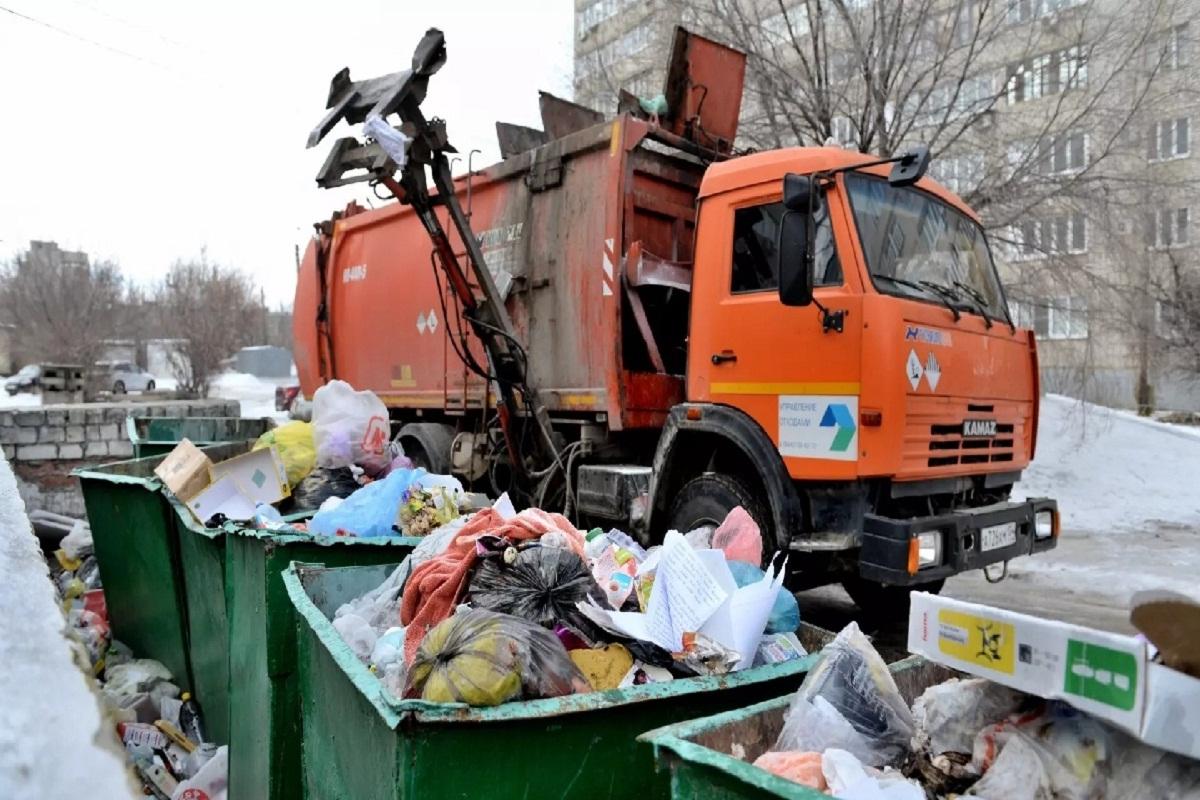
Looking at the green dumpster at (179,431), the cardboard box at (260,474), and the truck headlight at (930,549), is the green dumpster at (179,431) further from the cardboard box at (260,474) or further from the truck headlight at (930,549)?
the truck headlight at (930,549)

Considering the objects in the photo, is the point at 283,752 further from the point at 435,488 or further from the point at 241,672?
the point at 435,488

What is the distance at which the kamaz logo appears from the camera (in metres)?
4.07

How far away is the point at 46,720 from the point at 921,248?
4163mm

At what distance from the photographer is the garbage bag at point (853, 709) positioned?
145 centimetres

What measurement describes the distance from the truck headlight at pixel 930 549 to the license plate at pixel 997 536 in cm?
30

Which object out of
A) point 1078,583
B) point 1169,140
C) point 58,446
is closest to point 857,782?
point 1078,583

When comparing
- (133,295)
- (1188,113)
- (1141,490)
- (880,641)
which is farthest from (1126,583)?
(133,295)

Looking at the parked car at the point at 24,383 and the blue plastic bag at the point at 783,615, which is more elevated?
the parked car at the point at 24,383

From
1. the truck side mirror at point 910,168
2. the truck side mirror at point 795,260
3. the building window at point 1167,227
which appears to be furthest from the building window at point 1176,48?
the truck side mirror at point 795,260

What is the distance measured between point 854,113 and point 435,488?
7097 mm

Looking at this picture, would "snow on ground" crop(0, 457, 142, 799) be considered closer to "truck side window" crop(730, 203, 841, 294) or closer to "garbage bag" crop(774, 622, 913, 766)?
"garbage bag" crop(774, 622, 913, 766)

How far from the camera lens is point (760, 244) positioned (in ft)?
13.9

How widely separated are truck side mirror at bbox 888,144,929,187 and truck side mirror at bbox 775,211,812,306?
43 centimetres

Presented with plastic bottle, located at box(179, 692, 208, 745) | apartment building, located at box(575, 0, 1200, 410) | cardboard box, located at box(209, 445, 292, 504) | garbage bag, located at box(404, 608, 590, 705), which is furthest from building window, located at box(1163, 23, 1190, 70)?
plastic bottle, located at box(179, 692, 208, 745)
